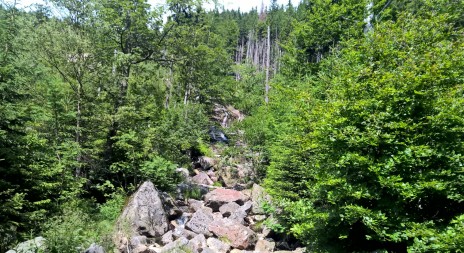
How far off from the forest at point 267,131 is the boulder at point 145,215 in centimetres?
82

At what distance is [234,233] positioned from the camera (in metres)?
11.3

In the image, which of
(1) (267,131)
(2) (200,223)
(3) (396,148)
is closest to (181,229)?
(2) (200,223)

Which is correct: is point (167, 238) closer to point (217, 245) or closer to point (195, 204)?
point (217, 245)

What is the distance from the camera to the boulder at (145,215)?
11023 millimetres

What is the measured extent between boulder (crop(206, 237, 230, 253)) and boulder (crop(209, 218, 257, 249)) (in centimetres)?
39

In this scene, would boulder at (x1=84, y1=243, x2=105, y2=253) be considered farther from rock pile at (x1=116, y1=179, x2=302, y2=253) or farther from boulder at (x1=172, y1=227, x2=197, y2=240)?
boulder at (x1=172, y1=227, x2=197, y2=240)

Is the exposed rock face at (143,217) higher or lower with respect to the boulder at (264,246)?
higher

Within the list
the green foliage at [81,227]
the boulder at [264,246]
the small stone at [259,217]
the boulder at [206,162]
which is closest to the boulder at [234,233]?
the boulder at [264,246]

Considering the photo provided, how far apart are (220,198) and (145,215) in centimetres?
450

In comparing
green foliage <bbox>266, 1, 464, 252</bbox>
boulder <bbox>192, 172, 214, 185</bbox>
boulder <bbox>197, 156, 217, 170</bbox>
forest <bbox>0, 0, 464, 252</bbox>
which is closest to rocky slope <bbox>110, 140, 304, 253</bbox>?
forest <bbox>0, 0, 464, 252</bbox>

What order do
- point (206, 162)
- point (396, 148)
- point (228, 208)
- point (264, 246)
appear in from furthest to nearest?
1. point (206, 162)
2. point (228, 208)
3. point (264, 246)
4. point (396, 148)

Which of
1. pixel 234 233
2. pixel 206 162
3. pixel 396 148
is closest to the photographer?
pixel 396 148

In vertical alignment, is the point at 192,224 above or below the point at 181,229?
above

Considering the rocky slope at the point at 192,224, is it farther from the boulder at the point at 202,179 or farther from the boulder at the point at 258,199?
the boulder at the point at 202,179
